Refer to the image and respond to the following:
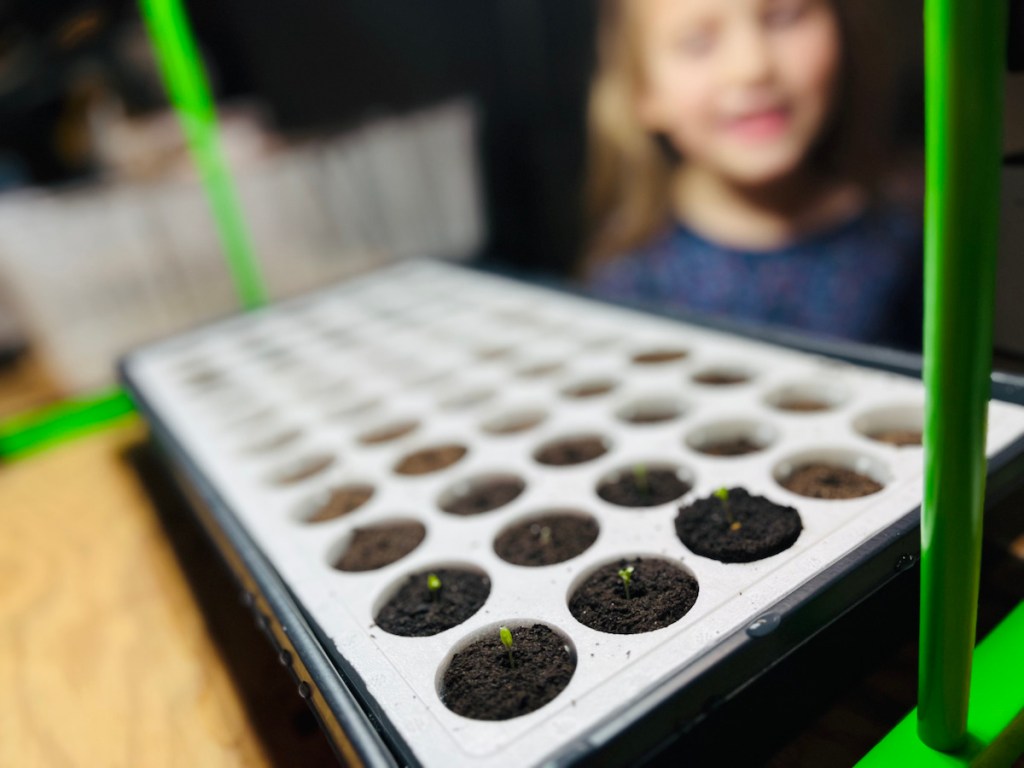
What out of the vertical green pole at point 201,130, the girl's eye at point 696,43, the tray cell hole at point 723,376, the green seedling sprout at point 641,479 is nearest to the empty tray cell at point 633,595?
the green seedling sprout at point 641,479

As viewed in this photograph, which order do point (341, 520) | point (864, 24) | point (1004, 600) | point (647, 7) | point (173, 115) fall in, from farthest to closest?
point (173, 115) → point (647, 7) → point (864, 24) → point (341, 520) → point (1004, 600)

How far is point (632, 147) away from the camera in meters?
1.18

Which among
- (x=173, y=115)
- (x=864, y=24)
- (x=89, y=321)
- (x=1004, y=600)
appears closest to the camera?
(x=1004, y=600)

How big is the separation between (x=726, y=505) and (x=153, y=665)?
1.76 ft

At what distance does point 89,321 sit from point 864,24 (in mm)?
1288

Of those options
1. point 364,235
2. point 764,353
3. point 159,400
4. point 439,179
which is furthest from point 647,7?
point 159,400

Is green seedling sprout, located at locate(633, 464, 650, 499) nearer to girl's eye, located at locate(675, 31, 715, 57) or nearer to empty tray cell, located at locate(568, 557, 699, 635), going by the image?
empty tray cell, located at locate(568, 557, 699, 635)

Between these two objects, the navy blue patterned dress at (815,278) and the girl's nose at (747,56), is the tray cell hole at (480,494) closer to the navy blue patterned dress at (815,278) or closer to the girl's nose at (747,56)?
the navy blue patterned dress at (815,278)

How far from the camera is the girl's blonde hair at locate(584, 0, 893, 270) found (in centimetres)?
88

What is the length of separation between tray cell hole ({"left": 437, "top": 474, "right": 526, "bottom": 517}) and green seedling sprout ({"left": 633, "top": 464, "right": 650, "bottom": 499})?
11 centimetres

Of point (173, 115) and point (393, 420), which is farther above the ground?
point (173, 115)

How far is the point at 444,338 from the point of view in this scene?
114 cm

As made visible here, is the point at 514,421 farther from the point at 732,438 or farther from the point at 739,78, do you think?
the point at 739,78

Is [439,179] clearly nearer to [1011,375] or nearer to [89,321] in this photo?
[89,321]
